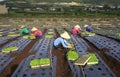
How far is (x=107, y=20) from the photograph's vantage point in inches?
1064

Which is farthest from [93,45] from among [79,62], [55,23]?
[55,23]

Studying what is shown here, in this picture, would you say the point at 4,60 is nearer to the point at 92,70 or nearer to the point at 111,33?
the point at 92,70

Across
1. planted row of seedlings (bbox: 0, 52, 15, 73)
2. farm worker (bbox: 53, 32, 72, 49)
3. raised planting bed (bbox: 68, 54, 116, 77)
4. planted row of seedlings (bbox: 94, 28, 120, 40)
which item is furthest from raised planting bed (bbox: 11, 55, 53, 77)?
planted row of seedlings (bbox: 94, 28, 120, 40)

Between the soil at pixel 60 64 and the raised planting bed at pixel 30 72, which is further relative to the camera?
the soil at pixel 60 64

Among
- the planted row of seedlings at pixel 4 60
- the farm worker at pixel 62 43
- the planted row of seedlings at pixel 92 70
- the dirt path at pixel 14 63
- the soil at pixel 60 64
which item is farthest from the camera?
the farm worker at pixel 62 43

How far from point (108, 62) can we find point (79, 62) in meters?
1.32

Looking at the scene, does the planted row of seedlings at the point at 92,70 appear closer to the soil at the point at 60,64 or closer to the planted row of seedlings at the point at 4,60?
the soil at the point at 60,64

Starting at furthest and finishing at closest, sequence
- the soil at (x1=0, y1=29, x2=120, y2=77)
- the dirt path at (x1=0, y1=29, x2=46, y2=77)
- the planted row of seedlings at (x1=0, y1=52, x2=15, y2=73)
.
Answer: the planted row of seedlings at (x1=0, y1=52, x2=15, y2=73) → the dirt path at (x1=0, y1=29, x2=46, y2=77) → the soil at (x1=0, y1=29, x2=120, y2=77)

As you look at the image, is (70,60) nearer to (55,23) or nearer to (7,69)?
(7,69)

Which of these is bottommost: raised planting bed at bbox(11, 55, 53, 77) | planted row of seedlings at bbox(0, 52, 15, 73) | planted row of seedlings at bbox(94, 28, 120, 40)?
planted row of seedlings at bbox(94, 28, 120, 40)

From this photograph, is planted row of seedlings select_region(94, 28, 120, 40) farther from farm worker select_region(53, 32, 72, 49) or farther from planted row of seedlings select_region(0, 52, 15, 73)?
planted row of seedlings select_region(0, 52, 15, 73)

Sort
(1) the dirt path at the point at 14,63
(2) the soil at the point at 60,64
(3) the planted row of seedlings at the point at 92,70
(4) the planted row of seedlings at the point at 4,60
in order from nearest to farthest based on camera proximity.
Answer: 1. (3) the planted row of seedlings at the point at 92,70
2. (2) the soil at the point at 60,64
3. (1) the dirt path at the point at 14,63
4. (4) the planted row of seedlings at the point at 4,60

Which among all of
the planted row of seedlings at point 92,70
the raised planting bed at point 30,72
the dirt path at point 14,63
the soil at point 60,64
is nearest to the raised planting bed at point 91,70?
the planted row of seedlings at point 92,70

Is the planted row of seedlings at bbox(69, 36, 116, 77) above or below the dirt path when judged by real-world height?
above
